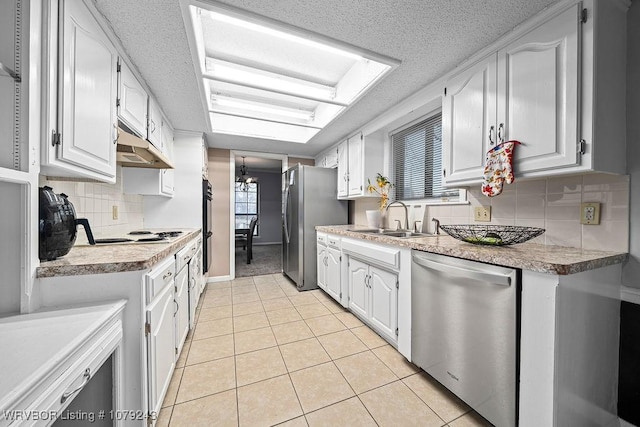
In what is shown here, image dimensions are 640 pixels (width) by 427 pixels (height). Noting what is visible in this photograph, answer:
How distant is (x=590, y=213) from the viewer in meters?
1.29

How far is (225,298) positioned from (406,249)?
2.37 m

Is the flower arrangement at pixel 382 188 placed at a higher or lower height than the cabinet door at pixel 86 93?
lower

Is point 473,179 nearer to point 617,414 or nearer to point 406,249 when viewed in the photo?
point 406,249

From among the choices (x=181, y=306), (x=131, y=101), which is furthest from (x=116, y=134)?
(x=181, y=306)

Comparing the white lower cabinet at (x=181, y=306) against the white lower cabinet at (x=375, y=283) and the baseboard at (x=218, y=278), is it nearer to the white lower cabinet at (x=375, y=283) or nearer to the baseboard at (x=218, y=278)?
the white lower cabinet at (x=375, y=283)

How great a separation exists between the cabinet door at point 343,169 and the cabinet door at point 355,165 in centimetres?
9

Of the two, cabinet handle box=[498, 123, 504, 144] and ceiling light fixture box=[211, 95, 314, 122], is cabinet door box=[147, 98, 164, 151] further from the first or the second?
cabinet handle box=[498, 123, 504, 144]

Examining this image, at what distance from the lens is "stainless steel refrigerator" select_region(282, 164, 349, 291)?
133 inches

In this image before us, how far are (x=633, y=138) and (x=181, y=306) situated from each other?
286 centimetres

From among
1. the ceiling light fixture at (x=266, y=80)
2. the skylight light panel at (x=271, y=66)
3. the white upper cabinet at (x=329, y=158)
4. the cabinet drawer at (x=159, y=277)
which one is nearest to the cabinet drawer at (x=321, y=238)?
the white upper cabinet at (x=329, y=158)

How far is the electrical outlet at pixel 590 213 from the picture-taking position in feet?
4.16

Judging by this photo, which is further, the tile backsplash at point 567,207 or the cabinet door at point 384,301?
the cabinet door at point 384,301

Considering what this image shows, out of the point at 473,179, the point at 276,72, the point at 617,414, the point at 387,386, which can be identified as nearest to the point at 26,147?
the point at 276,72

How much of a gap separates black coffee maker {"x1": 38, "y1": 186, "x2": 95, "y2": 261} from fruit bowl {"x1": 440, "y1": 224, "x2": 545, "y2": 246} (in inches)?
80.0
